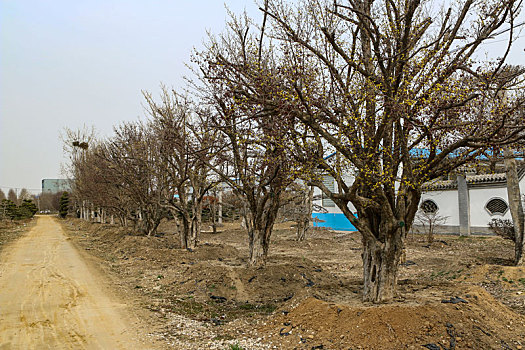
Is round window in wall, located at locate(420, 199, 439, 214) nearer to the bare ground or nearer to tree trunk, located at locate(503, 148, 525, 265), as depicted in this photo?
the bare ground

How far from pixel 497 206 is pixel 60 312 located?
20.8 meters

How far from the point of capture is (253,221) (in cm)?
1003

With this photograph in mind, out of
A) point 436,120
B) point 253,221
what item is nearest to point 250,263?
point 253,221

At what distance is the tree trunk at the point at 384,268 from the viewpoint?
601 cm

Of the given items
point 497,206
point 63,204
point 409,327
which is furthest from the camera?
point 63,204

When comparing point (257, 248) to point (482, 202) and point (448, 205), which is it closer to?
point (482, 202)

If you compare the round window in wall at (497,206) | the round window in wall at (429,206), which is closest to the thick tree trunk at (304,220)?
the round window in wall at (429,206)

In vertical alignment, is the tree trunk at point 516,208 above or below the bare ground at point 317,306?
above

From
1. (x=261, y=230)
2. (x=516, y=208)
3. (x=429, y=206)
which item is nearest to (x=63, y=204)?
(x=429, y=206)

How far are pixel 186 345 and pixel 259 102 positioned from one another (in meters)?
3.83

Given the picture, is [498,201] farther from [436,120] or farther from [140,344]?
[140,344]

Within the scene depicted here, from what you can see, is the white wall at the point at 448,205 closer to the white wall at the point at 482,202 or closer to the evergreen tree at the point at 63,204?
the white wall at the point at 482,202

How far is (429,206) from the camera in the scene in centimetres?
2330

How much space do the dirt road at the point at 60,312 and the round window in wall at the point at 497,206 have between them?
1949 cm
